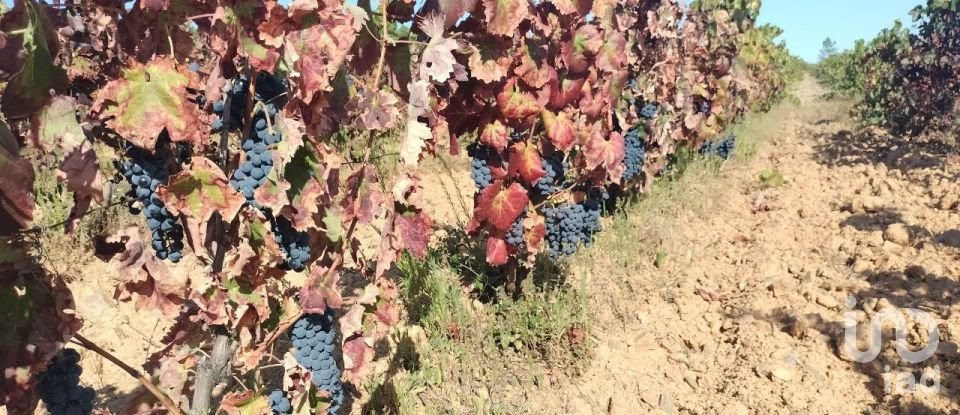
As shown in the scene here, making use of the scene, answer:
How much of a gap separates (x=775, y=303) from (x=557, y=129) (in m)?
1.84

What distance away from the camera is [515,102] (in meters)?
2.53

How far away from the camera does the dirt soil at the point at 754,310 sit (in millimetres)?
2752

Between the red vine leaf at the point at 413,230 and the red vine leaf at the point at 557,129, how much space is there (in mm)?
981

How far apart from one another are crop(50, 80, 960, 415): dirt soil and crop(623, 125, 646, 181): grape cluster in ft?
1.34

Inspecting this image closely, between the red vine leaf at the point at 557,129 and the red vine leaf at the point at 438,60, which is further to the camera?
the red vine leaf at the point at 557,129

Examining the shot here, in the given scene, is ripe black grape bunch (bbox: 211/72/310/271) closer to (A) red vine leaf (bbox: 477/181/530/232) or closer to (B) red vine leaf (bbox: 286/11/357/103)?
(B) red vine leaf (bbox: 286/11/357/103)

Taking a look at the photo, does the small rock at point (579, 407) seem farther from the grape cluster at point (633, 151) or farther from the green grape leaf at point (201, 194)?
the grape cluster at point (633, 151)

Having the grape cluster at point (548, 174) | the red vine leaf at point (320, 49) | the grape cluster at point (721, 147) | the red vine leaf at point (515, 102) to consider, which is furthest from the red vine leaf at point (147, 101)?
the grape cluster at point (721, 147)

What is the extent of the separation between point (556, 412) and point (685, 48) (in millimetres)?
4853

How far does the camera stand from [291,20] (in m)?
1.44

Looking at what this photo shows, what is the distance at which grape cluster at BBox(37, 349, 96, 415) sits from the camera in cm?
158

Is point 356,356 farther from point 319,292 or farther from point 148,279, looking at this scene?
point 148,279

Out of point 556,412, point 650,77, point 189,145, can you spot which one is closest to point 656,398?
point 556,412

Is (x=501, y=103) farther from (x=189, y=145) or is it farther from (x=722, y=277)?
(x=722, y=277)
